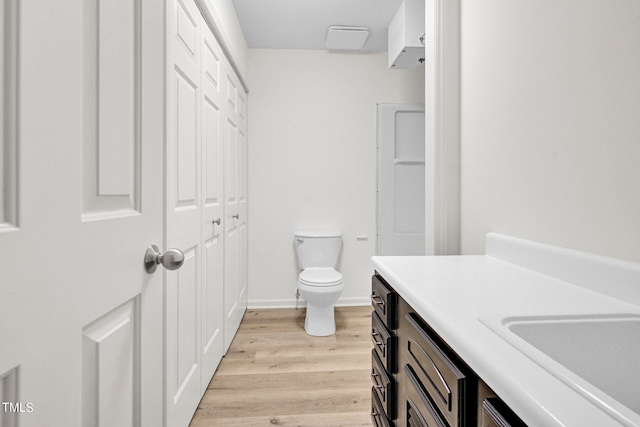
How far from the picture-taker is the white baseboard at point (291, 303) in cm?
303

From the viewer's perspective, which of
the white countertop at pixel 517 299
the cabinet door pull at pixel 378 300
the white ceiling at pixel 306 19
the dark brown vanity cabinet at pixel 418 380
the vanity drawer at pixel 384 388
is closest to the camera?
the white countertop at pixel 517 299

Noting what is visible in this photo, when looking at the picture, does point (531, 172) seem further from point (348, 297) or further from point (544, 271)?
point (348, 297)

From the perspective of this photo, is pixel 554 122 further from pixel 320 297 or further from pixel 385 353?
pixel 320 297

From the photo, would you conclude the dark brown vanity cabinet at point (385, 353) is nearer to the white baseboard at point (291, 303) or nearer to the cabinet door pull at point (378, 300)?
the cabinet door pull at point (378, 300)

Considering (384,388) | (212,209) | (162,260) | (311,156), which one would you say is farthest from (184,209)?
(311,156)

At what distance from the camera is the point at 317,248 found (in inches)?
113

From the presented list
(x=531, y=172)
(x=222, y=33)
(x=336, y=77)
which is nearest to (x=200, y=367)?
(x=531, y=172)

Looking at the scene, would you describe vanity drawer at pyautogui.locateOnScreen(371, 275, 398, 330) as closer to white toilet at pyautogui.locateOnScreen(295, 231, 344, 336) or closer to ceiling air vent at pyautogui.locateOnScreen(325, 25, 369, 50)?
white toilet at pyautogui.locateOnScreen(295, 231, 344, 336)

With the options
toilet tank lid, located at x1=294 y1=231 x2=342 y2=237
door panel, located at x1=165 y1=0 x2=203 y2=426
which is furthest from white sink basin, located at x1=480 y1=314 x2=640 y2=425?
toilet tank lid, located at x1=294 y1=231 x2=342 y2=237

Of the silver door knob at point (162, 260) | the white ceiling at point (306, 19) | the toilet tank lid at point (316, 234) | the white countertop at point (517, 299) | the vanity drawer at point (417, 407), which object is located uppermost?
the white ceiling at point (306, 19)

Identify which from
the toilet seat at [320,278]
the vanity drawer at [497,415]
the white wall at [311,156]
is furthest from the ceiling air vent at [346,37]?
the vanity drawer at [497,415]

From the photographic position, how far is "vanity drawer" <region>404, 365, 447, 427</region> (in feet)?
2.18

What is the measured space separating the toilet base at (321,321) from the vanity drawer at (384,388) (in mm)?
1315

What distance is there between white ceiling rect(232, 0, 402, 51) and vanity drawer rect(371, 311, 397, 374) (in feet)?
7.04
